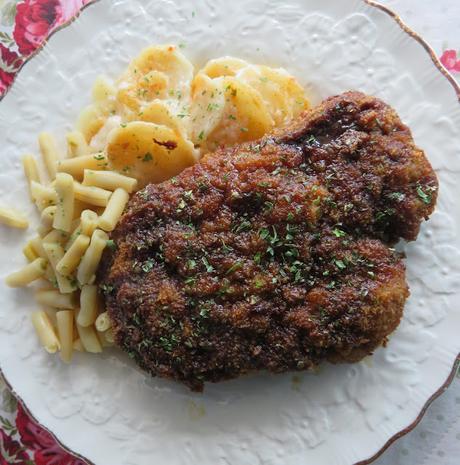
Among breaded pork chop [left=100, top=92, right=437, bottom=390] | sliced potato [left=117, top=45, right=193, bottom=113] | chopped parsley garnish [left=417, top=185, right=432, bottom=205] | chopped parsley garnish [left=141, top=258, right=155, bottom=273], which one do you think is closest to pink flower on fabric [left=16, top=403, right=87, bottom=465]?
breaded pork chop [left=100, top=92, right=437, bottom=390]

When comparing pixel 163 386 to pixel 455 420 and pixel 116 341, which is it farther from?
pixel 455 420

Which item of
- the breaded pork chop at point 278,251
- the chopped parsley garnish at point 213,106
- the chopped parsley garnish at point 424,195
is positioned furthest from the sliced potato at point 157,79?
the chopped parsley garnish at point 424,195

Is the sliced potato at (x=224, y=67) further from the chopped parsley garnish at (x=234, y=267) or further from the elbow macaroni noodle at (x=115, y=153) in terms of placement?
the chopped parsley garnish at (x=234, y=267)

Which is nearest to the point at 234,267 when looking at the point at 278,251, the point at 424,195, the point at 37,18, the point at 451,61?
the point at 278,251

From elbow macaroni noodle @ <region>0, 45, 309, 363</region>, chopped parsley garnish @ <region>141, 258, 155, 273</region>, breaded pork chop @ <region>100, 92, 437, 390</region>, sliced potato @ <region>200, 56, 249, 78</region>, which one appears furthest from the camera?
sliced potato @ <region>200, 56, 249, 78</region>

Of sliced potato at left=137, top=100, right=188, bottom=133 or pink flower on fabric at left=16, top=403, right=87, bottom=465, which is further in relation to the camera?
pink flower on fabric at left=16, top=403, right=87, bottom=465

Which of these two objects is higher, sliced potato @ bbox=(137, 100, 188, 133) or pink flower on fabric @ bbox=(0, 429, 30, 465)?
sliced potato @ bbox=(137, 100, 188, 133)

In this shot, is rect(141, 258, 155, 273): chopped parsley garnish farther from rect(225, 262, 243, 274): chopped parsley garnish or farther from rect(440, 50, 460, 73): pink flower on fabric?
rect(440, 50, 460, 73): pink flower on fabric

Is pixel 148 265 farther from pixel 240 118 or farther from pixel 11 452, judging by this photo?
pixel 11 452
